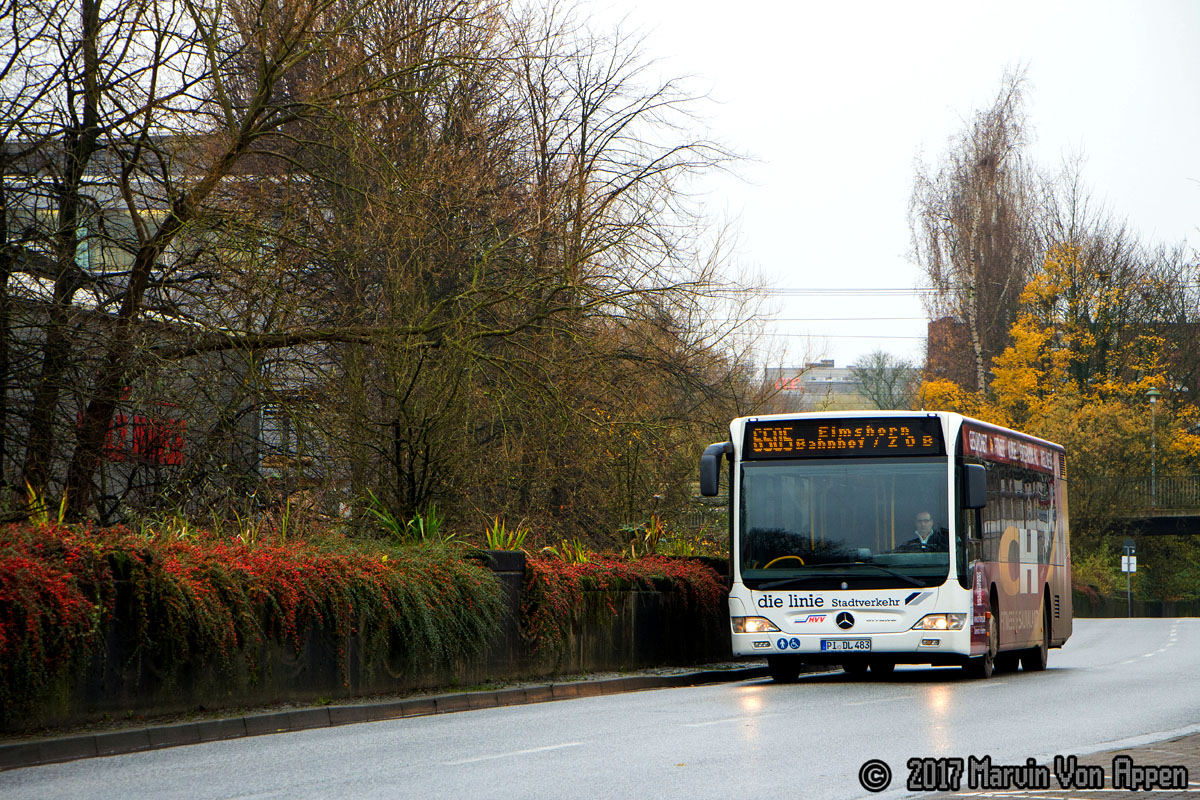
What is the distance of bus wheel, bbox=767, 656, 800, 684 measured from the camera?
705 inches

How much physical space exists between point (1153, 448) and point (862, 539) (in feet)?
141

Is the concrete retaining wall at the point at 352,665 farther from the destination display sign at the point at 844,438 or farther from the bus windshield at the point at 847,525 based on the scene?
the destination display sign at the point at 844,438

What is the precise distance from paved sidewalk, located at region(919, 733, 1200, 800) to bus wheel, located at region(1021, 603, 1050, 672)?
1089 centimetres

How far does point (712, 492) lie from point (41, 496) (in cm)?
716

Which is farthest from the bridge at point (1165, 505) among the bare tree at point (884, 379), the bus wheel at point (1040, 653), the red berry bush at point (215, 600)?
the red berry bush at point (215, 600)

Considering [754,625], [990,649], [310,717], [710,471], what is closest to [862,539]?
[754,625]

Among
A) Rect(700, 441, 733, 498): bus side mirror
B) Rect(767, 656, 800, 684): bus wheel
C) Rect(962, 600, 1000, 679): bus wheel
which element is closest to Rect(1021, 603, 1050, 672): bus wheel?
Rect(962, 600, 1000, 679): bus wheel

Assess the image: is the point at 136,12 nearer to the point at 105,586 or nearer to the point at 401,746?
the point at 105,586

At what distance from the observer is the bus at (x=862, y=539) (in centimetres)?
1664

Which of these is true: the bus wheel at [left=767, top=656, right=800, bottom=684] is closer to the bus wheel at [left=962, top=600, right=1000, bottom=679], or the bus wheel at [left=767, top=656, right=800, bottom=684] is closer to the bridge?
the bus wheel at [left=962, top=600, right=1000, bottom=679]

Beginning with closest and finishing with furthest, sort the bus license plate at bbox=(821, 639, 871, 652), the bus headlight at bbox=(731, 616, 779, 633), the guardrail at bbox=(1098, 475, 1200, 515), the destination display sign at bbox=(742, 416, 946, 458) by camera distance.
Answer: the bus license plate at bbox=(821, 639, 871, 652), the bus headlight at bbox=(731, 616, 779, 633), the destination display sign at bbox=(742, 416, 946, 458), the guardrail at bbox=(1098, 475, 1200, 515)

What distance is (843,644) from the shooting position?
16.7 m

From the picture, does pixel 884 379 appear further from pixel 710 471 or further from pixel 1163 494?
pixel 710 471

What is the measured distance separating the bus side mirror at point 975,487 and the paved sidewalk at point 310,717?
14.9 ft
